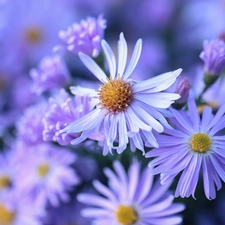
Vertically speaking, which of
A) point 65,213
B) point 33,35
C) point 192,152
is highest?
point 33,35

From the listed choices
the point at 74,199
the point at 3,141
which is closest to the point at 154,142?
the point at 74,199

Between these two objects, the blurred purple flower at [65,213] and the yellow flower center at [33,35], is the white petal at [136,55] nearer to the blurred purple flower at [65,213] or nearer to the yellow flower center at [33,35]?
the blurred purple flower at [65,213]

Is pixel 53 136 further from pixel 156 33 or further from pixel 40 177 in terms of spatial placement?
pixel 156 33

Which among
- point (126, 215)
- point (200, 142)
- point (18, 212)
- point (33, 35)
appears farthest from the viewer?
point (33, 35)

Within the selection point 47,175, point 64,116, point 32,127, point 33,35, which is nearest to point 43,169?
point 47,175

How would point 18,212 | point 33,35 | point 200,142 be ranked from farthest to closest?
point 33,35, point 18,212, point 200,142

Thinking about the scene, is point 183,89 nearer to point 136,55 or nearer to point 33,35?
point 136,55

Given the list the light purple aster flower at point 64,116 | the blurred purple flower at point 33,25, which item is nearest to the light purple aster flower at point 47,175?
the light purple aster flower at point 64,116

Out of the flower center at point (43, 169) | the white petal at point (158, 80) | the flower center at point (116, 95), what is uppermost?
the flower center at point (43, 169)
